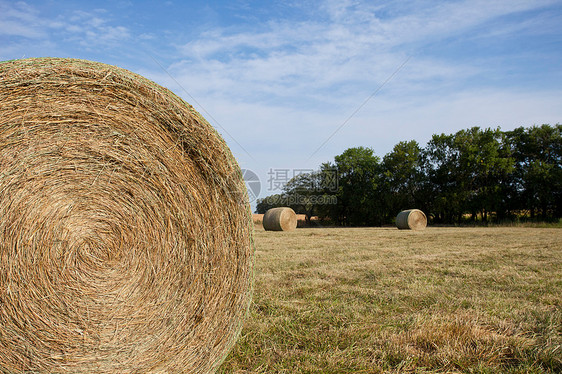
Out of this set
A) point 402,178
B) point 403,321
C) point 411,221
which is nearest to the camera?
point 403,321

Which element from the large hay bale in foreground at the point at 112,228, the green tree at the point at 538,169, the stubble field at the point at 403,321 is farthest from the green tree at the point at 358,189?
the large hay bale in foreground at the point at 112,228

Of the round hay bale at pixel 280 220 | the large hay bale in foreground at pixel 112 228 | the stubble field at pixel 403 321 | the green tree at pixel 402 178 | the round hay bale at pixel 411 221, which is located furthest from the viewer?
the green tree at pixel 402 178

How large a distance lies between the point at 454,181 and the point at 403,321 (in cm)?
3048

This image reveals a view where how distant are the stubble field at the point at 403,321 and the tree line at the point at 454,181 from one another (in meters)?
25.1

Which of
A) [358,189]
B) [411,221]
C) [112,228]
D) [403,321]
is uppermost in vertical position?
[358,189]

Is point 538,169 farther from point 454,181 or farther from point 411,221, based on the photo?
point 411,221

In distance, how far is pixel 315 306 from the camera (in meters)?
4.17

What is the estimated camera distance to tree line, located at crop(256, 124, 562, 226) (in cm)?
2819

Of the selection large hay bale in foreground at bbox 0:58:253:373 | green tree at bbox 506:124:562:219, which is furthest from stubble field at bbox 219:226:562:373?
green tree at bbox 506:124:562:219

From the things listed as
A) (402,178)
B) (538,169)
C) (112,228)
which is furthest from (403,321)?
(402,178)

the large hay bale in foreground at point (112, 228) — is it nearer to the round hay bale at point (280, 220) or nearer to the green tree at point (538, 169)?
the round hay bale at point (280, 220)

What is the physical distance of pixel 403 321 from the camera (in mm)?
3625

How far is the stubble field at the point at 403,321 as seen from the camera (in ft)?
9.29

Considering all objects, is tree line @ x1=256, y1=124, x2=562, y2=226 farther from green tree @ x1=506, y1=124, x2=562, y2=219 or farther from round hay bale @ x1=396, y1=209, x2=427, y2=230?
round hay bale @ x1=396, y1=209, x2=427, y2=230
